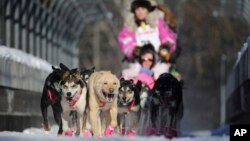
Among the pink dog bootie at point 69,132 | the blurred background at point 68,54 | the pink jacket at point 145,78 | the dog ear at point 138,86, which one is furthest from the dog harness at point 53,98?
the pink jacket at point 145,78

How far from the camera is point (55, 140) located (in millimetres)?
10977

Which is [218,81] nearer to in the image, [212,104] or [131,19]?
[212,104]

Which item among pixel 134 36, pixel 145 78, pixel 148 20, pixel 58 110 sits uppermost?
pixel 148 20

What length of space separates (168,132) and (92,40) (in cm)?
6456

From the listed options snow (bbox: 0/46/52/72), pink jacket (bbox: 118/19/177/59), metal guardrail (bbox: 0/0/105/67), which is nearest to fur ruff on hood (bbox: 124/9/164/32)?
pink jacket (bbox: 118/19/177/59)

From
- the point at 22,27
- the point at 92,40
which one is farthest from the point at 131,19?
the point at 92,40

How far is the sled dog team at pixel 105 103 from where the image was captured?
12.9 metres

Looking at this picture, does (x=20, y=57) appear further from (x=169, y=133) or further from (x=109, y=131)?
(x=109, y=131)

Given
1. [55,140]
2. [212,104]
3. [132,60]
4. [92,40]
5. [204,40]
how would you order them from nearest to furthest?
[55,140] < [132,60] < [212,104] < [204,40] < [92,40]

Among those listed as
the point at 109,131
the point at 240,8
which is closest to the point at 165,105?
the point at 109,131

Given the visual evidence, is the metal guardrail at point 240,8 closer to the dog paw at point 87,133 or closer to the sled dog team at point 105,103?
the sled dog team at point 105,103

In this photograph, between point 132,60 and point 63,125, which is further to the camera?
point 132,60

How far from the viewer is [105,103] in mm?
13062

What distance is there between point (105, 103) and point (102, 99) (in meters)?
0.09
